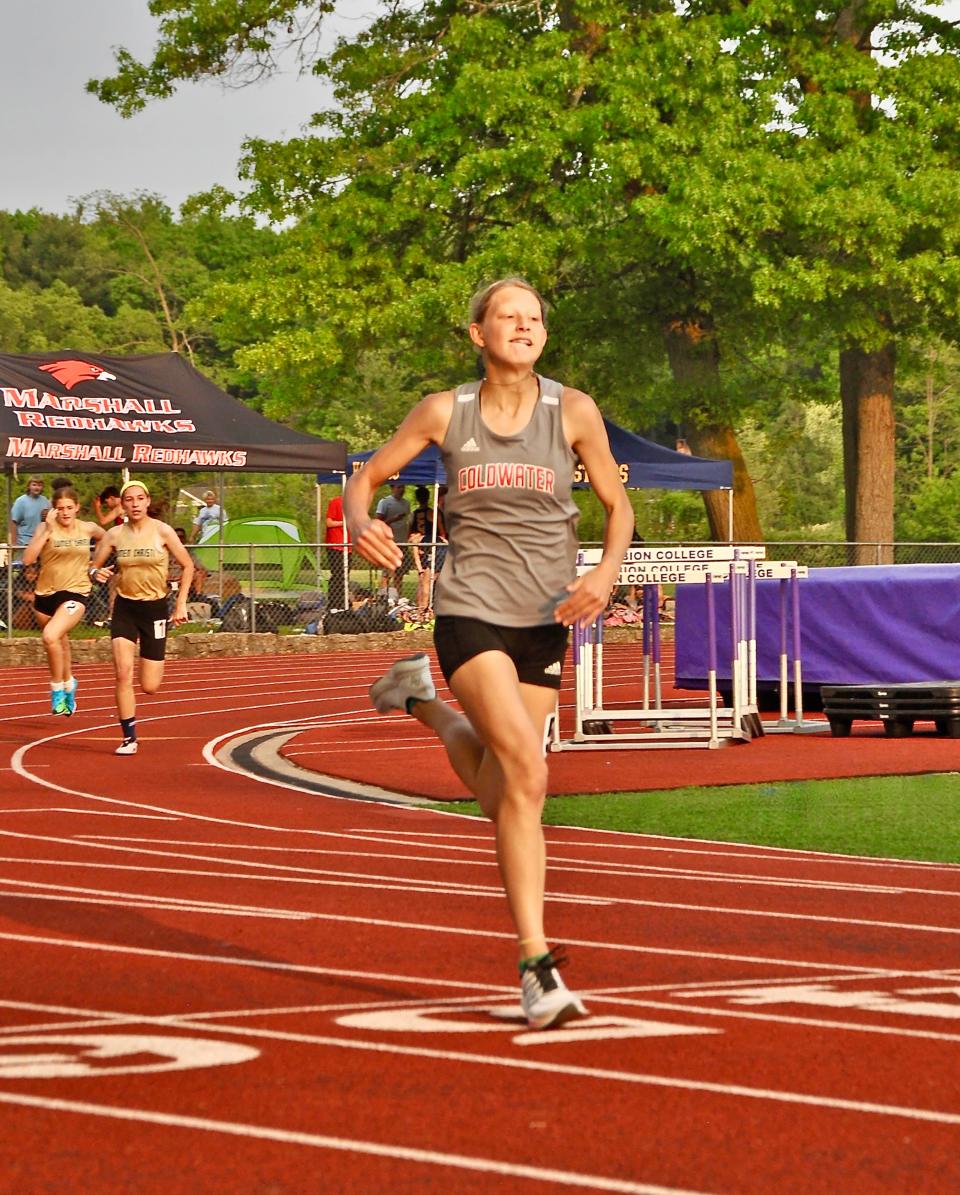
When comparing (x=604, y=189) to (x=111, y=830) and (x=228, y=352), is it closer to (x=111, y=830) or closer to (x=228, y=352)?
(x=111, y=830)

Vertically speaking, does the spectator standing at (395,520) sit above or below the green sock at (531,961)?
above

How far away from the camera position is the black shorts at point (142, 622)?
584 inches

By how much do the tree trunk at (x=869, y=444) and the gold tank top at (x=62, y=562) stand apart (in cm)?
2045

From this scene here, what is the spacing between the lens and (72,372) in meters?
27.0

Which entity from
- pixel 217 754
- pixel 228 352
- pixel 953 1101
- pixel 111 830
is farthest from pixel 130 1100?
pixel 228 352

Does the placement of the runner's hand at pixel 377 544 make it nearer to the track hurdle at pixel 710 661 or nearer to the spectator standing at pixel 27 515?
the track hurdle at pixel 710 661

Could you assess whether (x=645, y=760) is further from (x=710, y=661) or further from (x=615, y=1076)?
(x=615, y=1076)

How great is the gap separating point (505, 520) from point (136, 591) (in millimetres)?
9387

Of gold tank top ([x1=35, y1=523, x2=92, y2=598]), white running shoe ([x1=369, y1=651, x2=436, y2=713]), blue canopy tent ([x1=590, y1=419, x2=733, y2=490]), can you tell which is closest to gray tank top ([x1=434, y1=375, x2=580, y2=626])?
white running shoe ([x1=369, y1=651, x2=436, y2=713])

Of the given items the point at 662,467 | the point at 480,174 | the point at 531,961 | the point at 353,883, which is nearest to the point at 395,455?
the point at 531,961

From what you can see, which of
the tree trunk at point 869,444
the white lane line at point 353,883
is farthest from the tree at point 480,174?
the white lane line at point 353,883

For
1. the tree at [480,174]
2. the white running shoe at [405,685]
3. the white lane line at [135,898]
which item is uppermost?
the tree at [480,174]

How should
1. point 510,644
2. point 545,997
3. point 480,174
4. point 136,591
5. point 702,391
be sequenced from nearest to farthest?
point 545,997 < point 510,644 < point 136,591 < point 480,174 < point 702,391

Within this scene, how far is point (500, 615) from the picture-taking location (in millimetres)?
5711
